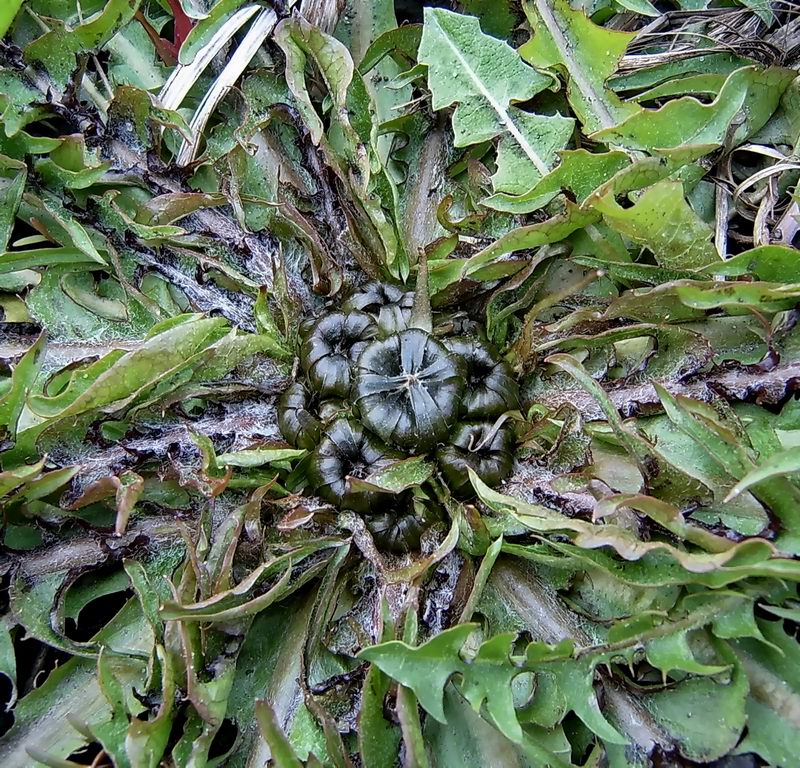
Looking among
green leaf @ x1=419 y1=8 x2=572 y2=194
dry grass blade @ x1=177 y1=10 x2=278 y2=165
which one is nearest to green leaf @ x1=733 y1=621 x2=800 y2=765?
green leaf @ x1=419 y1=8 x2=572 y2=194

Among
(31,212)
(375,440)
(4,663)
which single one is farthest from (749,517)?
(31,212)

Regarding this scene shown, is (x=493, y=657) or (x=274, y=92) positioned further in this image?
(x=274, y=92)

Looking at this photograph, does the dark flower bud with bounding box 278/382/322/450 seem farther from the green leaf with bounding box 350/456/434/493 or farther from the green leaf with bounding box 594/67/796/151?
the green leaf with bounding box 594/67/796/151

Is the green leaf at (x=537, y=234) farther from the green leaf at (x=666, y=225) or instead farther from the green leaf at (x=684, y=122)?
the green leaf at (x=684, y=122)

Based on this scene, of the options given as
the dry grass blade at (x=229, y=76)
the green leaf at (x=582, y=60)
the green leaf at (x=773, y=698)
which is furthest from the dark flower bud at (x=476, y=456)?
the dry grass blade at (x=229, y=76)

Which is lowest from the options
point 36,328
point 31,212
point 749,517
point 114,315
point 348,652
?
point 749,517

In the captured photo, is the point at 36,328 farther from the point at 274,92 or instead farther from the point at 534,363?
the point at 534,363

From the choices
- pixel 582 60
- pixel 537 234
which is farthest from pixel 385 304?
pixel 582 60
